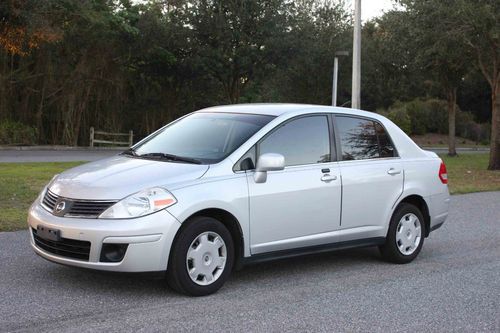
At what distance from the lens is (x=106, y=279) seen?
5.88 meters

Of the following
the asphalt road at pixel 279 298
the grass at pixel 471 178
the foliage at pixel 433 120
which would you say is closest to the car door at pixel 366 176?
the asphalt road at pixel 279 298

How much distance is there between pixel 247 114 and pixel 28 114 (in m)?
24.1

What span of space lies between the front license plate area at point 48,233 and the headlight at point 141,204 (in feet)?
1.49

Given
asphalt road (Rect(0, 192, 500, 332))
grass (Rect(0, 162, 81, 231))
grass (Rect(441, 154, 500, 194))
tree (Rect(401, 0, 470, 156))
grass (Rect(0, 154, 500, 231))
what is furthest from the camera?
tree (Rect(401, 0, 470, 156))

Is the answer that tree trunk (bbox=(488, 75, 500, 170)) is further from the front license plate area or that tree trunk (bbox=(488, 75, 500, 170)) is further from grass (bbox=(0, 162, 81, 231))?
the front license plate area

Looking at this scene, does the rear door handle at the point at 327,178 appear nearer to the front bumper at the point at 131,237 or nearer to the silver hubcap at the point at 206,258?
the silver hubcap at the point at 206,258

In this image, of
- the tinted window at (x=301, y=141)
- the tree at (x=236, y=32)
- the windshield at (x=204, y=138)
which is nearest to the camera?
the windshield at (x=204, y=138)

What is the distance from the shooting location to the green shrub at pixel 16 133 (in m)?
26.1

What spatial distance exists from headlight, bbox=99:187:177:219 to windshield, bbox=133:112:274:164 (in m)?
0.66

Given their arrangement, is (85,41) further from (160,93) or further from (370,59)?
(370,59)

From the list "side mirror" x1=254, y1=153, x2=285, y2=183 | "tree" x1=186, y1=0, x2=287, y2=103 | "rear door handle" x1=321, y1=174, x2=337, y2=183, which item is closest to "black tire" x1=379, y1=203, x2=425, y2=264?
"rear door handle" x1=321, y1=174, x2=337, y2=183

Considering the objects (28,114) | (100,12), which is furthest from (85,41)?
(28,114)

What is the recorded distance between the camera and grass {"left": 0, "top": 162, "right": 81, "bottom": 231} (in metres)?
8.79

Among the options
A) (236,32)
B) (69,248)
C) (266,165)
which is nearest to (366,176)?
(266,165)
